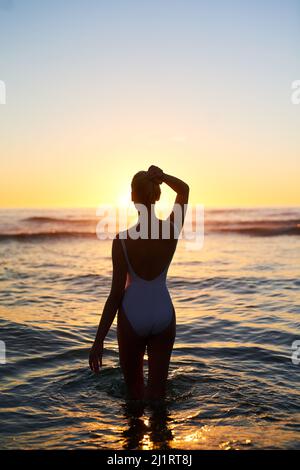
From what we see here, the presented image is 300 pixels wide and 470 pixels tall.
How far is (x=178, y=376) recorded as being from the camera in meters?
6.76

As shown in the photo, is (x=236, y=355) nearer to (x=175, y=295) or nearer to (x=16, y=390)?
(x=16, y=390)

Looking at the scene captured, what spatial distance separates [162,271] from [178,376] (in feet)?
7.95

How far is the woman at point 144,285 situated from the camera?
15.4 ft

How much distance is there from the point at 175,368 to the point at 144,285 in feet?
8.94

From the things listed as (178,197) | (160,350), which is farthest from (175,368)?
(178,197)

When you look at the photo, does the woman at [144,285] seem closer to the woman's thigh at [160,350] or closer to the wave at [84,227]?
the woman's thigh at [160,350]

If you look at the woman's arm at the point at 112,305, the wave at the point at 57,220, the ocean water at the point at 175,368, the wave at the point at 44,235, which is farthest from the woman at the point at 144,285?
the wave at the point at 57,220

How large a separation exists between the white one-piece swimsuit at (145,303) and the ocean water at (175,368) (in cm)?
102

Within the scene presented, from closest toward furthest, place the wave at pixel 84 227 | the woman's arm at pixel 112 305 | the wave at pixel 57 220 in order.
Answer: the woman's arm at pixel 112 305
the wave at pixel 84 227
the wave at pixel 57 220

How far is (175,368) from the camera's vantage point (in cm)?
715

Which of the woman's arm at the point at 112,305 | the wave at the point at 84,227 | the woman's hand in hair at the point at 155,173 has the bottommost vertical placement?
the wave at the point at 84,227

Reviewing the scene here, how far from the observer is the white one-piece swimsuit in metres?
4.84

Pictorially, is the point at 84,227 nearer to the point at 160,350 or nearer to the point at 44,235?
the point at 44,235

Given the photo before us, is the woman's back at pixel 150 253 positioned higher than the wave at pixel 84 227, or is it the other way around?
the woman's back at pixel 150 253
